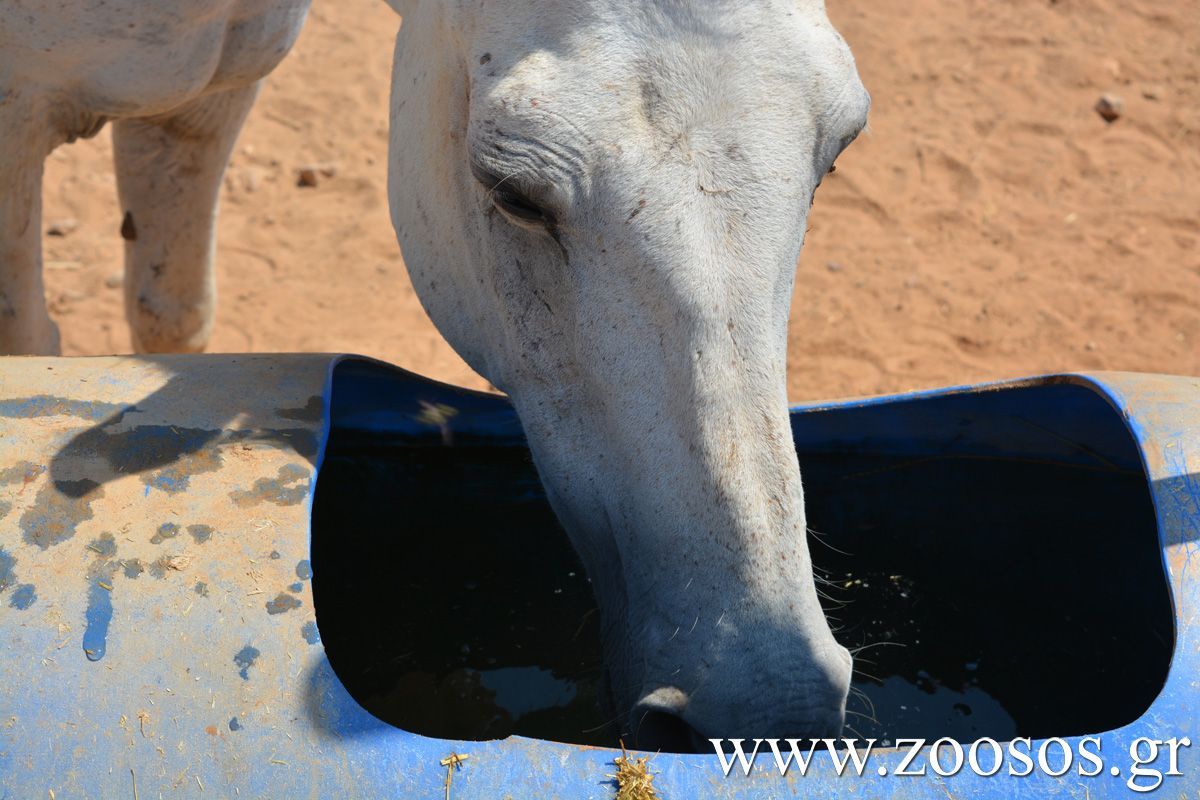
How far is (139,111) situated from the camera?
239cm

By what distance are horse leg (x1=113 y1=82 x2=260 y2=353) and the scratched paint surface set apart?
1.43 m

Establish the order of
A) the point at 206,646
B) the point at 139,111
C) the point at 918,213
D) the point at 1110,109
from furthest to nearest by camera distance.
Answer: the point at 1110,109 → the point at 918,213 → the point at 139,111 → the point at 206,646

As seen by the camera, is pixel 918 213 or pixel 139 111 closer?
pixel 139 111

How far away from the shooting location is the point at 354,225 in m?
4.23

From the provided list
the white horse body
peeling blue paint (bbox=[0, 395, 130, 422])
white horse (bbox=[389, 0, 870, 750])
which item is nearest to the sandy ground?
peeling blue paint (bbox=[0, 395, 130, 422])

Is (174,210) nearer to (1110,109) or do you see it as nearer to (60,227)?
(60,227)

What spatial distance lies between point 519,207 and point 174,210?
1.87 m

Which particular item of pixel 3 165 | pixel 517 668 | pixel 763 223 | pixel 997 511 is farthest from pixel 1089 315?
pixel 3 165

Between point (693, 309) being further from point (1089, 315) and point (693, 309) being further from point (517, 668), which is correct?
point (1089, 315)

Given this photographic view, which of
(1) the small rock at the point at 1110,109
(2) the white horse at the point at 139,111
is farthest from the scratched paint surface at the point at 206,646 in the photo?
(1) the small rock at the point at 1110,109

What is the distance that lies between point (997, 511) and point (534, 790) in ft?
4.00

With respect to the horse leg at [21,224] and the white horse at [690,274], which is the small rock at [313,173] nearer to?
the horse leg at [21,224]

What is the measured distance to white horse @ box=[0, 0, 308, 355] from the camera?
7.21 ft

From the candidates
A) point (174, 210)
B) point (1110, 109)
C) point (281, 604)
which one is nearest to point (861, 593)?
point (281, 604)
